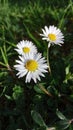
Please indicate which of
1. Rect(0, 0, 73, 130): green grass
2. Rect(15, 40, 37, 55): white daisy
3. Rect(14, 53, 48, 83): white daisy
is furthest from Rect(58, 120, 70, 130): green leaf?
Rect(15, 40, 37, 55): white daisy

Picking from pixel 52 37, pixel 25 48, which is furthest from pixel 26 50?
pixel 52 37

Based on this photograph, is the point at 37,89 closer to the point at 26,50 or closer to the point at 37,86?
the point at 37,86

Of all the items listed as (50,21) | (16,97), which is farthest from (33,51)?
(50,21)

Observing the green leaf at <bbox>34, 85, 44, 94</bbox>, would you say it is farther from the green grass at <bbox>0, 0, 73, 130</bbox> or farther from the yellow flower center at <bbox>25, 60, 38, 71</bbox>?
the yellow flower center at <bbox>25, 60, 38, 71</bbox>

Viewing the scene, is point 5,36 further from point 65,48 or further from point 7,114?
point 7,114

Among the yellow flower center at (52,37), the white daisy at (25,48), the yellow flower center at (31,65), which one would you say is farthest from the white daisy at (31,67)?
the yellow flower center at (52,37)
